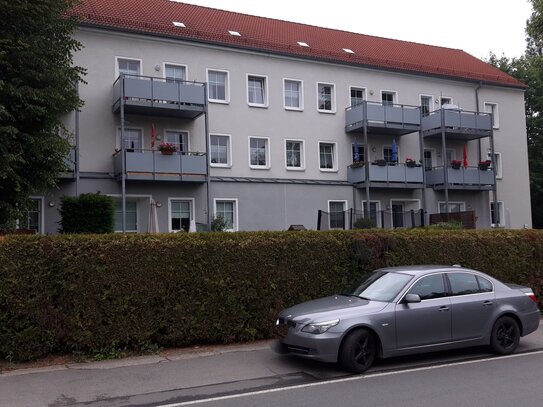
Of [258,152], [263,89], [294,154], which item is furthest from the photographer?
[294,154]

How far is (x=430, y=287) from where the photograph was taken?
8.63 meters

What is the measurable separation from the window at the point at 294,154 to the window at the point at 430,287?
18.1 metres

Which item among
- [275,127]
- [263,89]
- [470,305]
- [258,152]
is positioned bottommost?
[470,305]

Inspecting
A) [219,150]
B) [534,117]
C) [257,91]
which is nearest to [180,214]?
[219,150]

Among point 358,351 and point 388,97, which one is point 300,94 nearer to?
point 388,97

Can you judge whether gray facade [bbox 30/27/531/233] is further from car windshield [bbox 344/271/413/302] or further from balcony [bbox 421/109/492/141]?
car windshield [bbox 344/271/413/302]

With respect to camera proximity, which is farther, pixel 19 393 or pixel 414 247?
pixel 414 247

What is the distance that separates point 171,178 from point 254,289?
12990mm

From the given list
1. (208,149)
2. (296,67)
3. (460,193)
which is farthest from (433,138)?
(208,149)

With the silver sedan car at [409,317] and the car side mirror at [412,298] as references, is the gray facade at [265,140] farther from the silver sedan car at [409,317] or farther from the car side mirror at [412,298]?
the car side mirror at [412,298]

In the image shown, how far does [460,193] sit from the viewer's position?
100 feet

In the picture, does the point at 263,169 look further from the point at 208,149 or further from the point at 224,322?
the point at 224,322

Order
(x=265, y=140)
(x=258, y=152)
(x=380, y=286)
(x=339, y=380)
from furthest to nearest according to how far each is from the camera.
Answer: (x=265, y=140) → (x=258, y=152) → (x=380, y=286) → (x=339, y=380)

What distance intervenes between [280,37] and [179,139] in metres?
8.97
